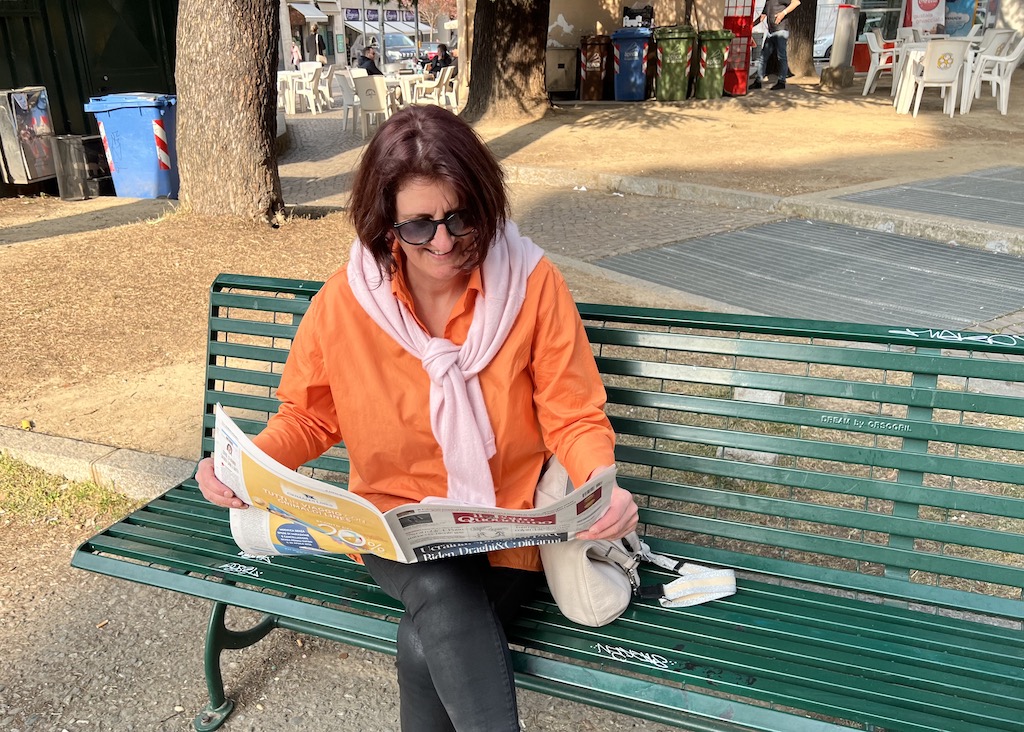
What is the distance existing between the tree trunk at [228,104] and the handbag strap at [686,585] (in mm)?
5643

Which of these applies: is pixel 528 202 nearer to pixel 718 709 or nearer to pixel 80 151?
pixel 80 151

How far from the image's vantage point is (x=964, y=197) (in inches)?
316

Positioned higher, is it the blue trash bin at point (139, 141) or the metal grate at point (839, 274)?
the blue trash bin at point (139, 141)

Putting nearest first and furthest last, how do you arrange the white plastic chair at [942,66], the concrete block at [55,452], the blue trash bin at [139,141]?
the concrete block at [55,452], the blue trash bin at [139,141], the white plastic chair at [942,66]

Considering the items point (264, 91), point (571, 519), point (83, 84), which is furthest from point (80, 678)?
point (83, 84)

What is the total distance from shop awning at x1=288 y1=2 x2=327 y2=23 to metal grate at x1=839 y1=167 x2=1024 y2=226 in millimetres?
44975

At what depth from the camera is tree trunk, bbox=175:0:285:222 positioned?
262 inches

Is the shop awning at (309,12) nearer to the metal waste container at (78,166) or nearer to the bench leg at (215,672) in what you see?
the metal waste container at (78,166)

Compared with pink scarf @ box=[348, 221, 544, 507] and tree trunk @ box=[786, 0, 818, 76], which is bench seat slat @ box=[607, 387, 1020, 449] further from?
tree trunk @ box=[786, 0, 818, 76]

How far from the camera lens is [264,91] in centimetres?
687

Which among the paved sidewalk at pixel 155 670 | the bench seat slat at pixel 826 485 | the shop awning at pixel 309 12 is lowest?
the paved sidewalk at pixel 155 670

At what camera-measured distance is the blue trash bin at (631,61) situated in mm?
16938

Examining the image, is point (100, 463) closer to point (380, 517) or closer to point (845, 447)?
point (380, 517)

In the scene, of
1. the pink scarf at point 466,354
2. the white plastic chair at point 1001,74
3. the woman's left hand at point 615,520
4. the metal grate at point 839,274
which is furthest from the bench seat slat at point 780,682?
the white plastic chair at point 1001,74
